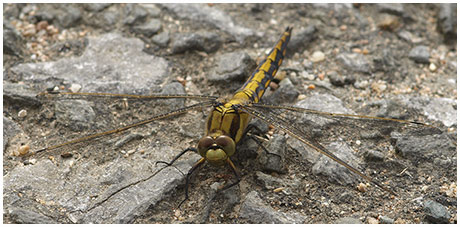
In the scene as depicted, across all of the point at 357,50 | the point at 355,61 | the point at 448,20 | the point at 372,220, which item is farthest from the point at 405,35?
the point at 372,220

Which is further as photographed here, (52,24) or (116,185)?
(52,24)

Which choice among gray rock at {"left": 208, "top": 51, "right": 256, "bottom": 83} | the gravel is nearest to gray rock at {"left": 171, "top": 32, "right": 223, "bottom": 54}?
the gravel

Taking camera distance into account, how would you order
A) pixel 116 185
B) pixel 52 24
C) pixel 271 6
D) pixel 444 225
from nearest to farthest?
pixel 444 225 < pixel 116 185 < pixel 52 24 < pixel 271 6

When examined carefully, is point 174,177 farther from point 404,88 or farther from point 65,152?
point 404,88

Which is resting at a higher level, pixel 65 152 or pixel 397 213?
pixel 397 213

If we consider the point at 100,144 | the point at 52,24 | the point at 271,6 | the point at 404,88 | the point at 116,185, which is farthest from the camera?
the point at 271,6


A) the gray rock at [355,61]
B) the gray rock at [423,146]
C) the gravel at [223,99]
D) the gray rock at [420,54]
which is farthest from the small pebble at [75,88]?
the gray rock at [420,54]

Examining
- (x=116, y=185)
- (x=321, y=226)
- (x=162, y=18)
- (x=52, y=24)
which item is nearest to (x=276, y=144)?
(x=321, y=226)
